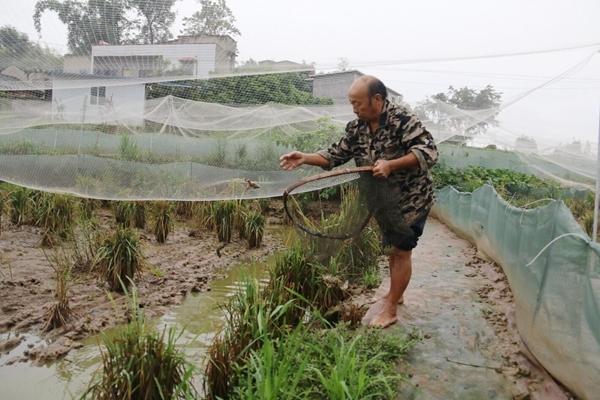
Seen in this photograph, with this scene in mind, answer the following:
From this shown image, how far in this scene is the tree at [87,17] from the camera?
3.13m

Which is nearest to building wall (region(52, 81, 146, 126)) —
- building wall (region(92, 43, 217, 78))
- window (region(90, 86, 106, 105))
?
window (region(90, 86, 106, 105))

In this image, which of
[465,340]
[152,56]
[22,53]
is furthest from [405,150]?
[22,53]

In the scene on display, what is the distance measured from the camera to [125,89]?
4.77 m

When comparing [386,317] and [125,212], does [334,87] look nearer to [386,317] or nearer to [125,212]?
[125,212]

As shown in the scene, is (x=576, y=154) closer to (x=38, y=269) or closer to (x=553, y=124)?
(x=553, y=124)

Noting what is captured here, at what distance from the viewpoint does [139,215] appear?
6129 millimetres

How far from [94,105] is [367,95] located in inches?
142

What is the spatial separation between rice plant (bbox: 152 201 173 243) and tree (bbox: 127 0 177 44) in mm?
2733

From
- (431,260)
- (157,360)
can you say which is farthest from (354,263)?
(157,360)

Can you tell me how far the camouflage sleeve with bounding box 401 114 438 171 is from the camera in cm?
232

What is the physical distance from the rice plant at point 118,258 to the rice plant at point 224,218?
215 centimetres

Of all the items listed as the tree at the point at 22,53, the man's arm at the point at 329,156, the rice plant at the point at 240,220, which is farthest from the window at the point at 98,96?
the man's arm at the point at 329,156

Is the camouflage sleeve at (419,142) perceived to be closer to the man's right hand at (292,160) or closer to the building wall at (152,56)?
the man's right hand at (292,160)

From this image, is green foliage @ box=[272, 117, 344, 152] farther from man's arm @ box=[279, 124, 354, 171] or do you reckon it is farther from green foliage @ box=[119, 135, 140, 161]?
man's arm @ box=[279, 124, 354, 171]
